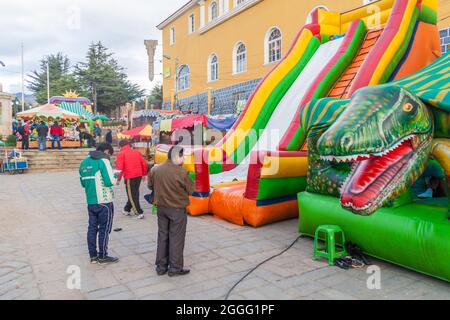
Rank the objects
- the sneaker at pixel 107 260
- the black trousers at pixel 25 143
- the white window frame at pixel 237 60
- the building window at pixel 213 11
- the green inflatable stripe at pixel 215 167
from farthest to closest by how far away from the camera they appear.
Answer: the building window at pixel 213 11 < the white window frame at pixel 237 60 < the black trousers at pixel 25 143 < the green inflatable stripe at pixel 215 167 < the sneaker at pixel 107 260

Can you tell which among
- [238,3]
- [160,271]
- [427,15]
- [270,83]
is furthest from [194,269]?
[238,3]

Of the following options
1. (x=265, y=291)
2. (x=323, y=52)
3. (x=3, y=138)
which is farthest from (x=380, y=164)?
(x=3, y=138)

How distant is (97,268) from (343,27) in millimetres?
7754

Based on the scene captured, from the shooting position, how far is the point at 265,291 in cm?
353

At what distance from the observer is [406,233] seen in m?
3.81

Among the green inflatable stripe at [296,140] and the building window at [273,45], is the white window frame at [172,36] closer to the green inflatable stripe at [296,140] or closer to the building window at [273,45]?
the building window at [273,45]

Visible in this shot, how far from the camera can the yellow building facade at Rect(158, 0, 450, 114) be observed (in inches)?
642

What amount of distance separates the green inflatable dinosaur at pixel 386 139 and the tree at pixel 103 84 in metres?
37.4

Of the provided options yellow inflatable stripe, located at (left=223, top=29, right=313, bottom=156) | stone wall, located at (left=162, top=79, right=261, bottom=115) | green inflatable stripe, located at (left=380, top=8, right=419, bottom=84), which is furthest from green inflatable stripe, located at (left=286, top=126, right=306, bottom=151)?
stone wall, located at (left=162, top=79, right=261, bottom=115)

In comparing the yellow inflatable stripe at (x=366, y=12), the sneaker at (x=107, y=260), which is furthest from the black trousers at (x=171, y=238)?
the yellow inflatable stripe at (x=366, y=12)

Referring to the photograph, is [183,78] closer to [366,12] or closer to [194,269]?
[366,12]

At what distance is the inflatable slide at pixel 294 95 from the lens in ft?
19.4

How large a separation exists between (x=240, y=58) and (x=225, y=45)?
5.17ft
